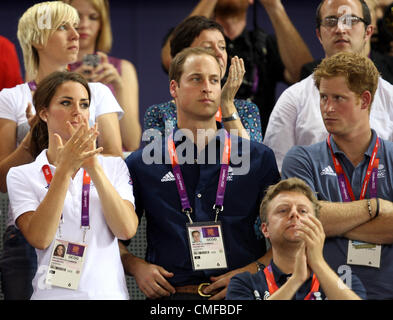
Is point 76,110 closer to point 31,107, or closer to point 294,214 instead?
point 31,107

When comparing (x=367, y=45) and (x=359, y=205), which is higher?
(x=367, y=45)

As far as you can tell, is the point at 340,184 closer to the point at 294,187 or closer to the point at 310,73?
the point at 294,187

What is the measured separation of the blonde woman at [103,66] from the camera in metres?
4.49

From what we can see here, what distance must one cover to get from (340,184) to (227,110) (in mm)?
807

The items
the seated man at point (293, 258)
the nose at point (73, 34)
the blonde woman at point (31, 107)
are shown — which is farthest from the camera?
the nose at point (73, 34)

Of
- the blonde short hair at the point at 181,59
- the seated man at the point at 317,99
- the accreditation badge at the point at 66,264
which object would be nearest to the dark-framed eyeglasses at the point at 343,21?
the seated man at the point at 317,99

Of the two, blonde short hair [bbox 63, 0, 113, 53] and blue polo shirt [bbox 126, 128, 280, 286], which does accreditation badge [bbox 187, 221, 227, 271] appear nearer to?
blue polo shirt [bbox 126, 128, 280, 286]

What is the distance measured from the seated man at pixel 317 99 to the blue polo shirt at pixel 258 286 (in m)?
1.09

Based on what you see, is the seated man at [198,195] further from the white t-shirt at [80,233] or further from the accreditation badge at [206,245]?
the white t-shirt at [80,233]

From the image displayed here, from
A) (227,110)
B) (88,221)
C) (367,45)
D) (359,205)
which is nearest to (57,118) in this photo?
(88,221)
